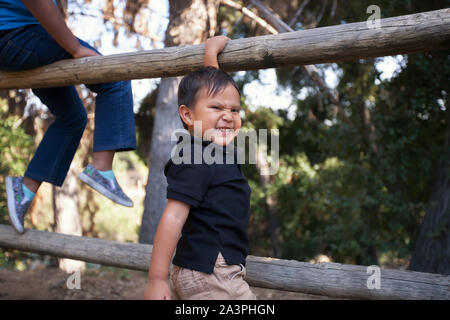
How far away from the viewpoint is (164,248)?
4.66 ft

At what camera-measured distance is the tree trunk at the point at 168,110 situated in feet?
14.7

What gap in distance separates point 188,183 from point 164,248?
233 millimetres

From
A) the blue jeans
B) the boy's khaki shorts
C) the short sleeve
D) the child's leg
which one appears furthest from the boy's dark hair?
the child's leg

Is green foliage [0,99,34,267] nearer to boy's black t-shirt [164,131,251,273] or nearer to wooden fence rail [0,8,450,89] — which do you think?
wooden fence rail [0,8,450,89]

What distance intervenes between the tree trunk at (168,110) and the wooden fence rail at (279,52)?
247 centimetres

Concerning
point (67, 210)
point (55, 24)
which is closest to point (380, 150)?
point (55, 24)

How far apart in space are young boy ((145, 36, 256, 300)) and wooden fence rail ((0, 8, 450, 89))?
212 mm

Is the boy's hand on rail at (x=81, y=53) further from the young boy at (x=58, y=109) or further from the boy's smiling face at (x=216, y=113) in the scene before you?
the boy's smiling face at (x=216, y=113)

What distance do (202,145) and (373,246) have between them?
4.92 metres

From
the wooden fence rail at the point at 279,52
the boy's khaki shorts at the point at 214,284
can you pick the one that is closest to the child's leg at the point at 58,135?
the wooden fence rail at the point at 279,52

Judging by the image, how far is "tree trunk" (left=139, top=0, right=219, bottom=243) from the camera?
4.49 metres

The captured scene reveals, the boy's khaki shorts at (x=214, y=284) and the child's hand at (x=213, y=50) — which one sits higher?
the child's hand at (x=213, y=50)
